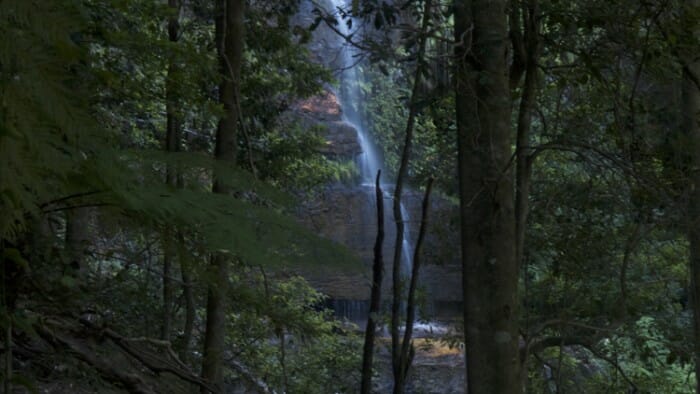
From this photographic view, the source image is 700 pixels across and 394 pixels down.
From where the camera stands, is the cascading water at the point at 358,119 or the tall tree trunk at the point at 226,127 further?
the cascading water at the point at 358,119

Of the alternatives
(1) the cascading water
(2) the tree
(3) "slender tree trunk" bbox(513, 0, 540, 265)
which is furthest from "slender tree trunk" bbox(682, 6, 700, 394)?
(1) the cascading water

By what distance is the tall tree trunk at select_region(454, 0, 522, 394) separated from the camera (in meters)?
3.62

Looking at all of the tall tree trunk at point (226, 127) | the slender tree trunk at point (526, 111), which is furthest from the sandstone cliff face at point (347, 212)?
the slender tree trunk at point (526, 111)

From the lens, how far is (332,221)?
19.2 metres

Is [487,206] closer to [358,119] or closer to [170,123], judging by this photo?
[170,123]

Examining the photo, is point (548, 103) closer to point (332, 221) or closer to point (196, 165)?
point (196, 165)

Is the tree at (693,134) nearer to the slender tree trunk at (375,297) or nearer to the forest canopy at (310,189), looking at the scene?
the forest canopy at (310,189)

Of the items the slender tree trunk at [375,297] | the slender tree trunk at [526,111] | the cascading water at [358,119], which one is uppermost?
the cascading water at [358,119]

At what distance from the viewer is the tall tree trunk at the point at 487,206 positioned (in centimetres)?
362

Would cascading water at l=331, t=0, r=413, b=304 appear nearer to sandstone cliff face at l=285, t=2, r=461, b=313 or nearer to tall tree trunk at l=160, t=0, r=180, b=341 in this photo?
sandstone cliff face at l=285, t=2, r=461, b=313

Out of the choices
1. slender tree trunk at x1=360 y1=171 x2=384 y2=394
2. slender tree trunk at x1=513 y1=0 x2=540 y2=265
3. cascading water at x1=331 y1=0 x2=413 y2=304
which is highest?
cascading water at x1=331 y1=0 x2=413 y2=304

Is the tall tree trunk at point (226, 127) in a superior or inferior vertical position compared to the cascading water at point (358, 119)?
inferior

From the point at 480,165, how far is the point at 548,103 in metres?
3.40

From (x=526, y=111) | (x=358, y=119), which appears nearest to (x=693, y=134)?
(x=526, y=111)
